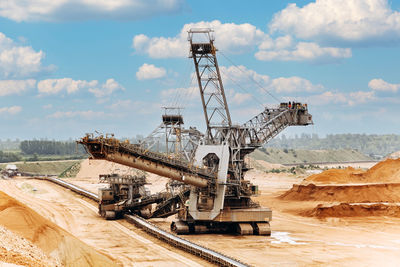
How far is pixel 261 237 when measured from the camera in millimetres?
48219

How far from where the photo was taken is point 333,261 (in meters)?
38.8

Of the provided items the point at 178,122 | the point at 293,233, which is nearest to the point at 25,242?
the point at 293,233

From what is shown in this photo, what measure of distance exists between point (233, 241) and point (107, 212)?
18207 mm

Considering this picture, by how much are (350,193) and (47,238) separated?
158ft

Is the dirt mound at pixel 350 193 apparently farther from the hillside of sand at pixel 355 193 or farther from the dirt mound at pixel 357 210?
the dirt mound at pixel 357 210

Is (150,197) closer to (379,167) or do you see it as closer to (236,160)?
(236,160)

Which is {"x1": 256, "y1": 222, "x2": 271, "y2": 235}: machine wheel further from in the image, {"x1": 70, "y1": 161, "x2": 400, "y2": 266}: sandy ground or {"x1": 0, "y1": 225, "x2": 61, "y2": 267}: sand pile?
{"x1": 0, "y1": 225, "x2": 61, "y2": 267}: sand pile

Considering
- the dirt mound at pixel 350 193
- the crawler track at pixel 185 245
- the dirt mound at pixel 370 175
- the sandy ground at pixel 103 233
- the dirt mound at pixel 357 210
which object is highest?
the dirt mound at pixel 370 175

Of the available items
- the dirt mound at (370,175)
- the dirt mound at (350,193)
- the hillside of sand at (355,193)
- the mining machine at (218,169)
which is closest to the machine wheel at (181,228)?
the mining machine at (218,169)

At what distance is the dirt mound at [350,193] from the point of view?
2719 inches

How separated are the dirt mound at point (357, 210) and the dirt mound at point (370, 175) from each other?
15.1 m

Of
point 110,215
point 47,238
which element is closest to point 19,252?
point 47,238

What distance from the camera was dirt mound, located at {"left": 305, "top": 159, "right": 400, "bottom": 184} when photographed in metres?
80.0

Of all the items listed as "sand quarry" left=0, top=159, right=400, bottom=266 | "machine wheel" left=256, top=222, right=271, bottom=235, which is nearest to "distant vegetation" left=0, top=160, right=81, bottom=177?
"sand quarry" left=0, top=159, right=400, bottom=266
